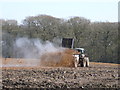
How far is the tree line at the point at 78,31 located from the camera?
54.5 meters

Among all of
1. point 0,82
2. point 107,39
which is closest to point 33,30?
point 107,39

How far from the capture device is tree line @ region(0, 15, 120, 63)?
54.5 metres

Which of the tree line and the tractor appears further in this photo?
the tree line

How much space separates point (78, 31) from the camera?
60406mm

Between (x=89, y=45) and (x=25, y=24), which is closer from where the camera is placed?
(x=25, y=24)

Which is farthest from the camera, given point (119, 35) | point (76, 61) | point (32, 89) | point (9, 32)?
point (119, 35)

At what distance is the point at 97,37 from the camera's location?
60.9 m

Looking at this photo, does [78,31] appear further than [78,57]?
Yes

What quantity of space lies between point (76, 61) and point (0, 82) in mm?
15736

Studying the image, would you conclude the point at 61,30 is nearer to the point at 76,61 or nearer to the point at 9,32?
the point at 9,32

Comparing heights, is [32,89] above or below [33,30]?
below

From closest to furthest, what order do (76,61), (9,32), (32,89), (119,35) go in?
(32,89) → (76,61) → (9,32) → (119,35)

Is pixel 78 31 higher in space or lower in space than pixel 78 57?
higher

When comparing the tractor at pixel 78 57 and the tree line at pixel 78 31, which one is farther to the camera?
the tree line at pixel 78 31
